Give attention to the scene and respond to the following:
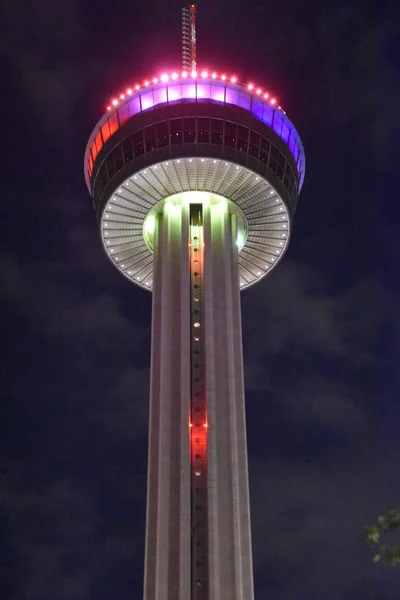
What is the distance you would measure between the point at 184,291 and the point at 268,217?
12803mm

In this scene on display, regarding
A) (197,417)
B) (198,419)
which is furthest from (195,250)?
(198,419)

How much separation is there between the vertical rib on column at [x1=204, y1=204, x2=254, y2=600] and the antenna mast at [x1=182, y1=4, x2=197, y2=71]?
15.7m

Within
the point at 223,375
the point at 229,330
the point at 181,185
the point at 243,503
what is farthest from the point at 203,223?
the point at 243,503

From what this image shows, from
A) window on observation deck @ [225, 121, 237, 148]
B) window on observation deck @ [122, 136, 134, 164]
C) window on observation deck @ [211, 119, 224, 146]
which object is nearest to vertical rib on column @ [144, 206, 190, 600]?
window on observation deck @ [122, 136, 134, 164]

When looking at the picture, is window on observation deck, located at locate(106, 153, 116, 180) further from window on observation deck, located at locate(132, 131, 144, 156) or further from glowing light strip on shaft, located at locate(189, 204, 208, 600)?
glowing light strip on shaft, located at locate(189, 204, 208, 600)

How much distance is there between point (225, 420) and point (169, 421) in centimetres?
442

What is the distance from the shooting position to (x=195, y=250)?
202 ft

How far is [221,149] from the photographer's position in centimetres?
5925

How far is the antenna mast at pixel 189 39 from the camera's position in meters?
67.5

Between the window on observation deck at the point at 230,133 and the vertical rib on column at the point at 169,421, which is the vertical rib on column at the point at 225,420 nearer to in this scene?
the vertical rib on column at the point at 169,421

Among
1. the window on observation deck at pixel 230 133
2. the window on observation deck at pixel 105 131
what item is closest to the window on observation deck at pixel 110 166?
the window on observation deck at pixel 105 131

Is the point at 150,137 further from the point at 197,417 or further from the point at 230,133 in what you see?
the point at 197,417

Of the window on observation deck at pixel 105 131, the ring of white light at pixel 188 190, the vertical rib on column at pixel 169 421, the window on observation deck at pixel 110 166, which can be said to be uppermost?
the window on observation deck at pixel 105 131

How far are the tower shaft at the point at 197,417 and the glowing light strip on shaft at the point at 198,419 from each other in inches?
3.1
